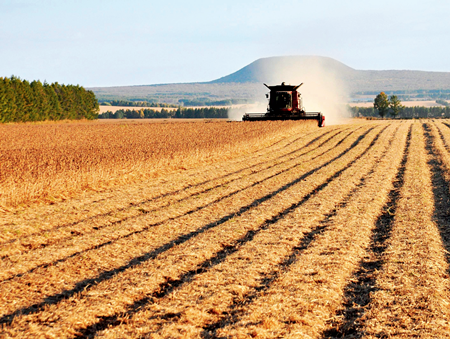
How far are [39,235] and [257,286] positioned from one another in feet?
16.3

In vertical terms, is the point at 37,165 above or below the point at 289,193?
above

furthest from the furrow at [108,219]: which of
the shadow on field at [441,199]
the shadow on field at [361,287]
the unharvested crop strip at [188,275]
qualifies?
the shadow on field at [441,199]

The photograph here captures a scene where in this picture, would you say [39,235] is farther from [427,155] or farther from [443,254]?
[427,155]

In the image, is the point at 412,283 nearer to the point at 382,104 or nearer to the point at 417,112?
the point at 382,104

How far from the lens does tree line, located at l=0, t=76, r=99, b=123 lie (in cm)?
6219

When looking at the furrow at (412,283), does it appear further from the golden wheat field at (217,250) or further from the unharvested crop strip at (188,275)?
the unharvested crop strip at (188,275)

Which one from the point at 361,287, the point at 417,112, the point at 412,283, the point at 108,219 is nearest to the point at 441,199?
the point at 412,283

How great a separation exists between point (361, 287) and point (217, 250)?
269 centimetres

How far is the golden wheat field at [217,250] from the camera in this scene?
555 cm

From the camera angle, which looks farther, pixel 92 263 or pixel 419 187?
pixel 419 187

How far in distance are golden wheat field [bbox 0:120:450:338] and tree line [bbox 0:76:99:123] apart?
166 ft

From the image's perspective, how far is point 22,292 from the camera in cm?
636

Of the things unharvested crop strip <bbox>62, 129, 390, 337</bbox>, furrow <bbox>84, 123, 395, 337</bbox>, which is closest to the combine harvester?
unharvested crop strip <bbox>62, 129, 390, 337</bbox>

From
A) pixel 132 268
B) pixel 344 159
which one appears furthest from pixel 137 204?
pixel 344 159
